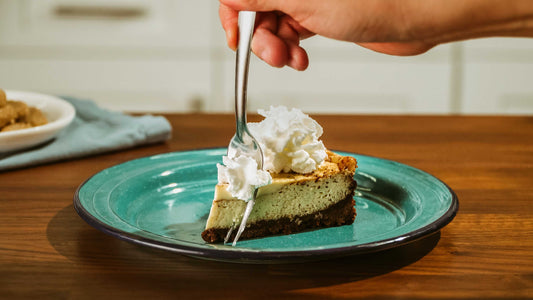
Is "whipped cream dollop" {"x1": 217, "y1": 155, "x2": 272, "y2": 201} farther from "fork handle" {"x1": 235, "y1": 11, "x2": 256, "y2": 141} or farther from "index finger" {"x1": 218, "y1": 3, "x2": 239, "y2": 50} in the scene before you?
"index finger" {"x1": 218, "y1": 3, "x2": 239, "y2": 50}

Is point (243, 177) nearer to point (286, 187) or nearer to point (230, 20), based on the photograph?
point (286, 187)

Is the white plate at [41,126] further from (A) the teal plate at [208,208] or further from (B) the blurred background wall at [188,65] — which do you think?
(B) the blurred background wall at [188,65]

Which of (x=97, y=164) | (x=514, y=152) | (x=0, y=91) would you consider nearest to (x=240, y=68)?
(x=97, y=164)

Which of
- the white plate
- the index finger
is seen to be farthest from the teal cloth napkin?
the index finger

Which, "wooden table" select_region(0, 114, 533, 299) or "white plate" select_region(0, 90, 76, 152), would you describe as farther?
"white plate" select_region(0, 90, 76, 152)

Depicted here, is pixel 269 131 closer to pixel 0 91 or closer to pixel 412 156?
pixel 412 156

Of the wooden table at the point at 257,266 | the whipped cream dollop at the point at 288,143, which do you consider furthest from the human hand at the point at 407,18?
the wooden table at the point at 257,266

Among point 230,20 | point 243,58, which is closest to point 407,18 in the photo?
point 243,58
